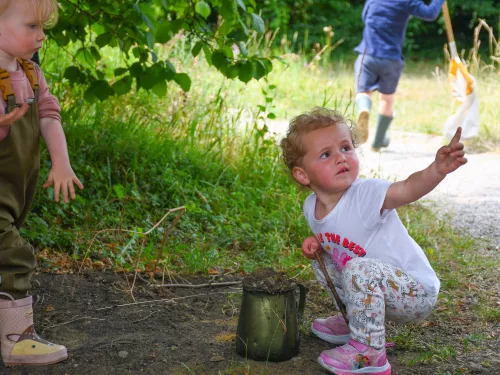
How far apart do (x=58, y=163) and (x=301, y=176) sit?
92cm

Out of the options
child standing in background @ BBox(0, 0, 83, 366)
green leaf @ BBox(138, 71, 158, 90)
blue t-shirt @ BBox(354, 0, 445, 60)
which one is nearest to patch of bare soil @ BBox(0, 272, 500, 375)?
child standing in background @ BBox(0, 0, 83, 366)

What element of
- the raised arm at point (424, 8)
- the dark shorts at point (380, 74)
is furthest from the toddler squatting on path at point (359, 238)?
the raised arm at point (424, 8)

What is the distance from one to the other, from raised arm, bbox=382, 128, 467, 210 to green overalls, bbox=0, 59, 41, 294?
4.28 ft

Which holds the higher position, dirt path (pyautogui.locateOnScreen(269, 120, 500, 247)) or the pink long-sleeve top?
the pink long-sleeve top

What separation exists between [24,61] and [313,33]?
1393 centimetres

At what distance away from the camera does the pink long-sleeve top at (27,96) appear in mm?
2646

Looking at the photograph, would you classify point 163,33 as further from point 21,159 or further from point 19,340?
point 19,340

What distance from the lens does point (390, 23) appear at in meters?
7.65

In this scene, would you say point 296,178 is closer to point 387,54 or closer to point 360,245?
point 360,245

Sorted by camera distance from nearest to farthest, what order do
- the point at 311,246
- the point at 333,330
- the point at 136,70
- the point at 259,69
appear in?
the point at 311,246 → the point at 333,330 → the point at 259,69 → the point at 136,70

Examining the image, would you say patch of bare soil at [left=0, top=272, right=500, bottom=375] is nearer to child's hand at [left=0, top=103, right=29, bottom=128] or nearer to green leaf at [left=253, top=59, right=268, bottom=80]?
child's hand at [left=0, top=103, right=29, bottom=128]

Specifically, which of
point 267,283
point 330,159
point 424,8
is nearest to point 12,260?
point 267,283

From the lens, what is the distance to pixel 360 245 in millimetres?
2811

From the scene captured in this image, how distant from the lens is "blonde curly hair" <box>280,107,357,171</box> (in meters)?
2.92
